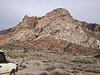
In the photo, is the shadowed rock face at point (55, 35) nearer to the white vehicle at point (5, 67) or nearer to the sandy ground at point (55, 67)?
the sandy ground at point (55, 67)

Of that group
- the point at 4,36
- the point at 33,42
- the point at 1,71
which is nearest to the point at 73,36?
the point at 33,42

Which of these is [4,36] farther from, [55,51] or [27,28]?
[55,51]

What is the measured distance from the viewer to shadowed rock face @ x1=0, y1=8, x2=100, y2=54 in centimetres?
8294

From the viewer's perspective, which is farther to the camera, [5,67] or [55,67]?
[55,67]

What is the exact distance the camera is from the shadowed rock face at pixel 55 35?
82.9 m

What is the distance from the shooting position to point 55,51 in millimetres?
81625

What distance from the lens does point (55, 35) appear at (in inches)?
3378

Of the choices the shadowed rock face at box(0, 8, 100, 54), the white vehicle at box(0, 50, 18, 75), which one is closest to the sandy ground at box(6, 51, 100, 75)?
the white vehicle at box(0, 50, 18, 75)

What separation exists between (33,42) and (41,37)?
7.78 feet

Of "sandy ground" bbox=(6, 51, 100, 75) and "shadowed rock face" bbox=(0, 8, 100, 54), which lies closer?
"sandy ground" bbox=(6, 51, 100, 75)

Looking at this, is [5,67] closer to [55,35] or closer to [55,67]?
[55,67]

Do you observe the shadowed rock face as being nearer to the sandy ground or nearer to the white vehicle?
the sandy ground

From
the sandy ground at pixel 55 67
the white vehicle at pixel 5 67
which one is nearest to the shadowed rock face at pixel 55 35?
the sandy ground at pixel 55 67

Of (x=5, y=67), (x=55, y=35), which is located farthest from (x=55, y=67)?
(x=55, y=35)
